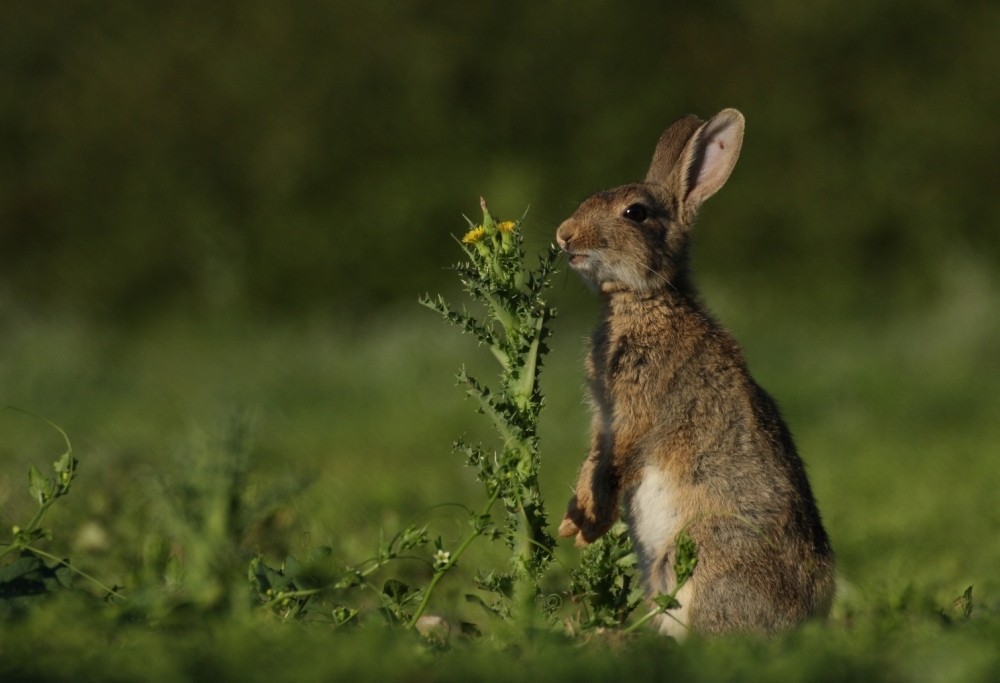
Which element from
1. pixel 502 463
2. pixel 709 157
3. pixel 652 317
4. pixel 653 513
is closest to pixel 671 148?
pixel 709 157

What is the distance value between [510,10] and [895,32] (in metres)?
3.46

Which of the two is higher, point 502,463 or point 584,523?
point 584,523

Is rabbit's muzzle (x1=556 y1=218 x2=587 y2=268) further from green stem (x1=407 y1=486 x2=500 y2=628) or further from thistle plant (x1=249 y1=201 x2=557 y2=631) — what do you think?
green stem (x1=407 y1=486 x2=500 y2=628)

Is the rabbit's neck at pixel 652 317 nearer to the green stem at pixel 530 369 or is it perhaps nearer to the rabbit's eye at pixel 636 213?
the rabbit's eye at pixel 636 213

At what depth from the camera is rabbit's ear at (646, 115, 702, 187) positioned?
496 cm

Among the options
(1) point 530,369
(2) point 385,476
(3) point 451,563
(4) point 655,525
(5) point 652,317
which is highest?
(2) point 385,476

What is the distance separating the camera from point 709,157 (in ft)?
16.4

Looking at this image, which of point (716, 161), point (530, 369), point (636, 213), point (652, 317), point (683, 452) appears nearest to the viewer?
point (530, 369)

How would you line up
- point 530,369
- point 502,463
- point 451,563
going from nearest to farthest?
point 451,563 < point 502,463 < point 530,369

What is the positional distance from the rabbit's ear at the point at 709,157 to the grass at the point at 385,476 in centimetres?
135

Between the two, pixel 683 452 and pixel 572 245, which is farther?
pixel 572 245

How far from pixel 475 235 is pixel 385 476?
370 cm

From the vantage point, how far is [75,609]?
3.23 meters

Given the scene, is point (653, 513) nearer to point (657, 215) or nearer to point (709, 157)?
point (657, 215)
